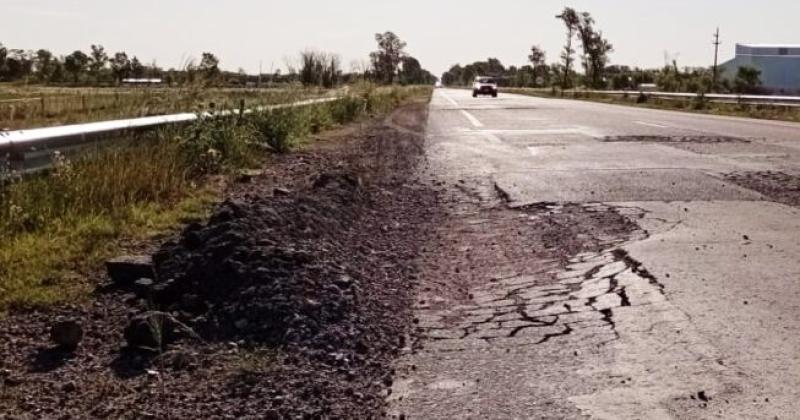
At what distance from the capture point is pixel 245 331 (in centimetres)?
441

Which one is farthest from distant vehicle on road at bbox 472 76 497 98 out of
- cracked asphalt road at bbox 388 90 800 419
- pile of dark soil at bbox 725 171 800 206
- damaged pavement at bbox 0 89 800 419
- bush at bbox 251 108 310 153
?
damaged pavement at bbox 0 89 800 419

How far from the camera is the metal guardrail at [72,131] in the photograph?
21.3 feet

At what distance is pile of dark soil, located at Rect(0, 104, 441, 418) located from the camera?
3666mm

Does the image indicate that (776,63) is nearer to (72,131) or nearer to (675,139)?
(675,139)

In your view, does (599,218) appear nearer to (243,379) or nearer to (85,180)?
(85,180)

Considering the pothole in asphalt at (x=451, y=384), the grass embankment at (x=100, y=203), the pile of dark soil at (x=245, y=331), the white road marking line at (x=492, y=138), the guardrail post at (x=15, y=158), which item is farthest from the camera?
the white road marking line at (x=492, y=138)

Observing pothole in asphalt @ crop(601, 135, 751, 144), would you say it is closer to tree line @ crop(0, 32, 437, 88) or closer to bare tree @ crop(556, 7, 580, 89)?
tree line @ crop(0, 32, 437, 88)

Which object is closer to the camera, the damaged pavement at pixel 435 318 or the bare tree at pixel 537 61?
the damaged pavement at pixel 435 318

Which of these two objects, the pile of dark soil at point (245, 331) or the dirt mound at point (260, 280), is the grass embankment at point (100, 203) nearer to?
the pile of dark soil at point (245, 331)

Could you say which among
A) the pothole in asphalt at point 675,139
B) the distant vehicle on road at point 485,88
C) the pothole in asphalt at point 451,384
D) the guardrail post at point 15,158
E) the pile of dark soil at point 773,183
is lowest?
the pothole in asphalt at point 451,384

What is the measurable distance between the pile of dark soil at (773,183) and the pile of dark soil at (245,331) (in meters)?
4.41

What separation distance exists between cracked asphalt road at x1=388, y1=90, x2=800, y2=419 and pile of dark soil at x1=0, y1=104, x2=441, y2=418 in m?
0.24

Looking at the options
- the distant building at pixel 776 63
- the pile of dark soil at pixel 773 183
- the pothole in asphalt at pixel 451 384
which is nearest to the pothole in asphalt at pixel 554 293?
the pothole in asphalt at pixel 451 384

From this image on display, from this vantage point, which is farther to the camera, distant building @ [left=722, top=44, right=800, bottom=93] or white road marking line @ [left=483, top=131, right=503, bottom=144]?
distant building @ [left=722, top=44, right=800, bottom=93]
